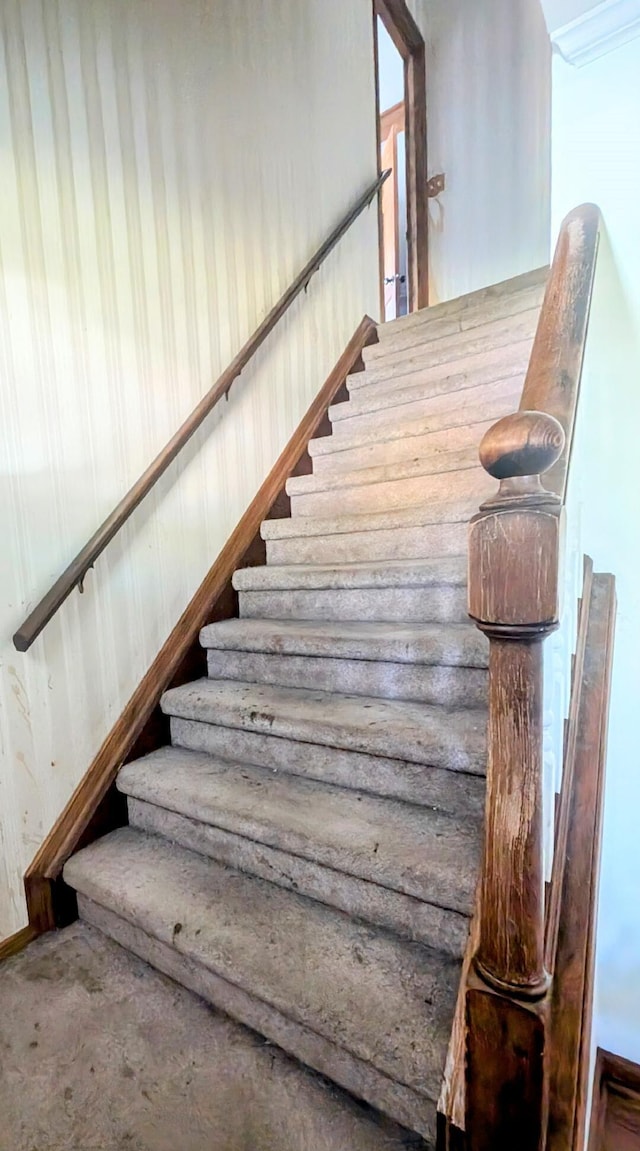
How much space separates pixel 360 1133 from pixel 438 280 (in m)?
4.80

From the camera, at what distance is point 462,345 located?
2.50 metres

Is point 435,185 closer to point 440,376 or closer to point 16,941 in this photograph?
point 440,376

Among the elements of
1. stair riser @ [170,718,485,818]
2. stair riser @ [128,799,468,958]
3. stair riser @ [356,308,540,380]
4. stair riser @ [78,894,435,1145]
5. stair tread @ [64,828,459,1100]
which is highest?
stair riser @ [356,308,540,380]

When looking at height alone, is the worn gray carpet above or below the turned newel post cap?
below

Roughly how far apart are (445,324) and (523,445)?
8.13ft

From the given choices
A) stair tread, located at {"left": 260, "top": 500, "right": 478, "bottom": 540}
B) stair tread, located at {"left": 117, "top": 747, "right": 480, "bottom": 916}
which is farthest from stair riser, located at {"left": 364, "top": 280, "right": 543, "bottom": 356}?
stair tread, located at {"left": 117, "top": 747, "right": 480, "bottom": 916}

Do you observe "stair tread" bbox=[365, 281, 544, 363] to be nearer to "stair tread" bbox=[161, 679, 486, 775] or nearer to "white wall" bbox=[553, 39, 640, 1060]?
"white wall" bbox=[553, 39, 640, 1060]

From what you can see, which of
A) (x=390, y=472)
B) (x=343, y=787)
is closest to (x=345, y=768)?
(x=343, y=787)

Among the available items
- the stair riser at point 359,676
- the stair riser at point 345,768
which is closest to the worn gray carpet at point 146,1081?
the stair riser at point 345,768

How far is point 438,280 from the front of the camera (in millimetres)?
4293

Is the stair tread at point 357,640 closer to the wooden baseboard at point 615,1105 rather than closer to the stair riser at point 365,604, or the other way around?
the stair riser at point 365,604

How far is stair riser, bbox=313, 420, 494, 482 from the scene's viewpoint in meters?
2.10

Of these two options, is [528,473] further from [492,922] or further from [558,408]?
[492,922]

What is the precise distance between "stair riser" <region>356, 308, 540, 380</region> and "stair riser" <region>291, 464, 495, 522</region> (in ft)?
2.40
